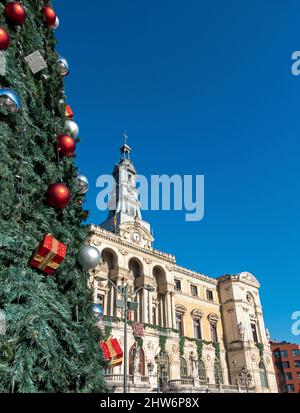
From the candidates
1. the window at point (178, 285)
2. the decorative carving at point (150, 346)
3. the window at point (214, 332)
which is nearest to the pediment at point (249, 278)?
the window at point (214, 332)

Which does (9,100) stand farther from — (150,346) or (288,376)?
(288,376)

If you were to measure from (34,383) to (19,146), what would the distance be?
3141mm

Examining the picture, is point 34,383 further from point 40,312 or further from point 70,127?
point 70,127

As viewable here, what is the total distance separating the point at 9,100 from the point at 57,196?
1.51 meters

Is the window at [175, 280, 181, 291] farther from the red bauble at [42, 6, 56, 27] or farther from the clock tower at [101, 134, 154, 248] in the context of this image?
the red bauble at [42, 6, 56, 27]

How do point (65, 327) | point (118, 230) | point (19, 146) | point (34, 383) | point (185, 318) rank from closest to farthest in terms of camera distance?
point (34, 383) < point (65, 327) < point (19, 146) < point (118, 230) < point (185, 318)

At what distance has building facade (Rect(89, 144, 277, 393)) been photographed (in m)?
26.2

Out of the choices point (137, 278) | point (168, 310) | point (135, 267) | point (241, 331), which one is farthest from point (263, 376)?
point (135, 267)

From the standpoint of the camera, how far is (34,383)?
388cm

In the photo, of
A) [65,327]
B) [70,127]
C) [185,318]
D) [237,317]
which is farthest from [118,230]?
[65,327]

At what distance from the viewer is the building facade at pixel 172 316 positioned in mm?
26156

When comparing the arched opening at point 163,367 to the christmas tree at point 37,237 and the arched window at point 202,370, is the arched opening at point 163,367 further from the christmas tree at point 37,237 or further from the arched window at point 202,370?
the christmas tree at point 37,237

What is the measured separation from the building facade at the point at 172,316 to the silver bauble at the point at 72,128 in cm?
1691

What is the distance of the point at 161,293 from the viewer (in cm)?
3225
